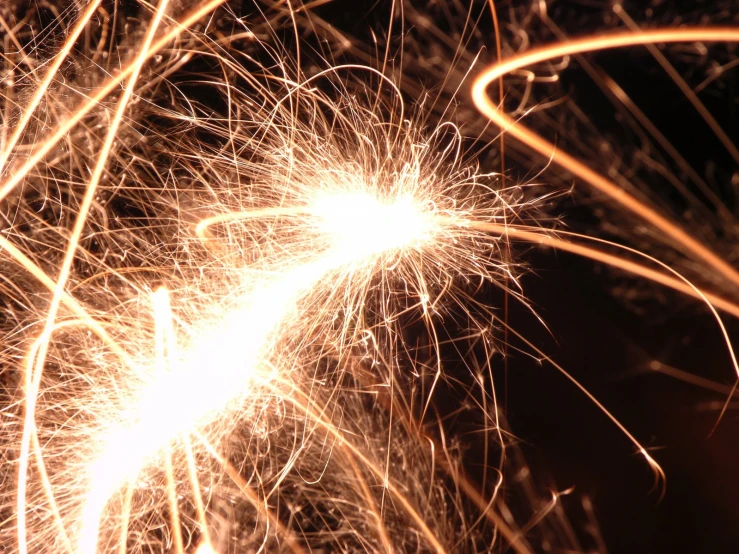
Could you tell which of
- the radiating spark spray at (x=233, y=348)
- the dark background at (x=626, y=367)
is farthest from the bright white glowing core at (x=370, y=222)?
the dark background at (x=626, y=367)

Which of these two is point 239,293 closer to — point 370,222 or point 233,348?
point 233,348

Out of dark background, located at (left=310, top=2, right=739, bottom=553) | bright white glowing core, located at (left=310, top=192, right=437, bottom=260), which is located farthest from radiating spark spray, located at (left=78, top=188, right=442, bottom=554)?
dark background, located at (left=310, top=2, right=739, bottom=553)

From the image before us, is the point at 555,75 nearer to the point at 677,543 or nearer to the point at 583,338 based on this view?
the point at 583,338

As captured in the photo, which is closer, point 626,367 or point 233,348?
point 233,348

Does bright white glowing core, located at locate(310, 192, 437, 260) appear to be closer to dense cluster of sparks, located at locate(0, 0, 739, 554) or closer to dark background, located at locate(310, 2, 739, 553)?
dense cluster of sparks, located at locate(0, 0, 739, 554)

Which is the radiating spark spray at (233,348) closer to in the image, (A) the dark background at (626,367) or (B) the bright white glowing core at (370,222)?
(B) the bright white glowing core at (370,222)

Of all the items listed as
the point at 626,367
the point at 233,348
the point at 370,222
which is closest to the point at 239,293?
the point at 233,348

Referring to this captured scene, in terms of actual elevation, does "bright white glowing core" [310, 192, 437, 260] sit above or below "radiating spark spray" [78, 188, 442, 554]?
above
